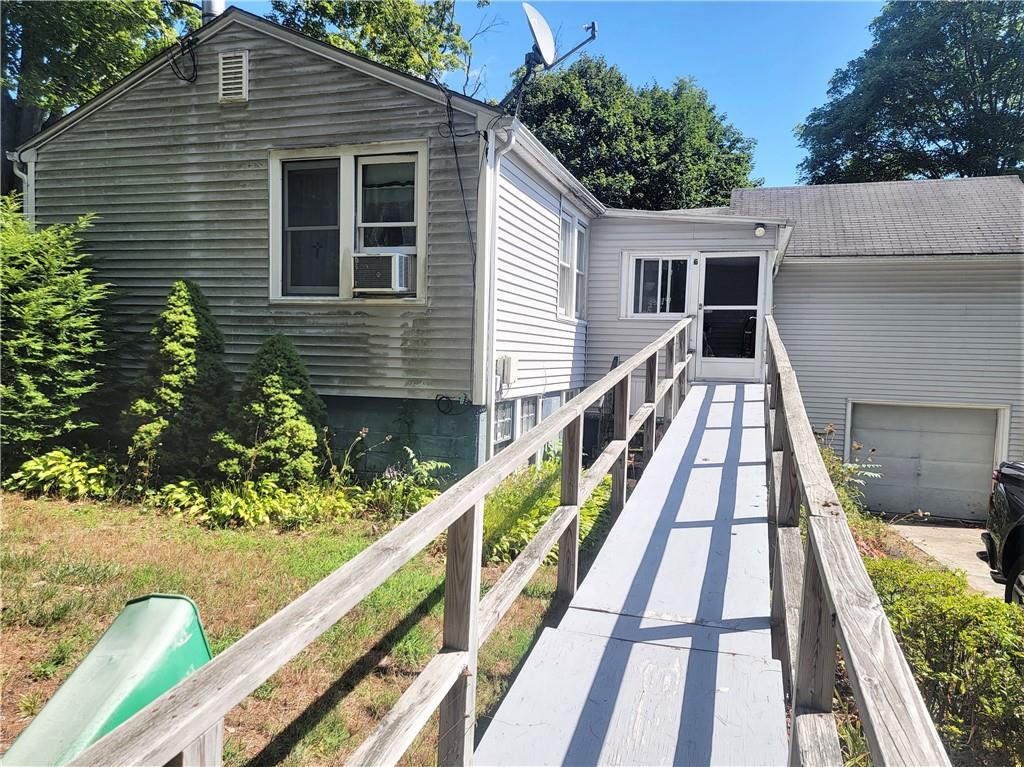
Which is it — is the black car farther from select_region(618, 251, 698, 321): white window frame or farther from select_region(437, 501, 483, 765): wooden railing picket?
select_region(618, 251, 698, 321): white window frame

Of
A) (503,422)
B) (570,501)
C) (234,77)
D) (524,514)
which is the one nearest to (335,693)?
(570,501)

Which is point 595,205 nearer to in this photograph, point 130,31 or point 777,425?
point 777,425

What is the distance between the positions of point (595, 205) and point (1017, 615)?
9.02 m

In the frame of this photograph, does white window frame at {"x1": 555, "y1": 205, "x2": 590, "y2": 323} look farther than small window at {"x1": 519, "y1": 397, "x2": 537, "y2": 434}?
Yes

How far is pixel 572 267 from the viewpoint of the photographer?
10.8m

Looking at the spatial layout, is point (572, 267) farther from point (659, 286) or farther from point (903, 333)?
point (903, 333)

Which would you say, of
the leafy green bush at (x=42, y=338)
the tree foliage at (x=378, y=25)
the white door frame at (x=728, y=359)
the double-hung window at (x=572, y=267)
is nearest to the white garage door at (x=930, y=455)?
the white door frame at (x=728, y=359)

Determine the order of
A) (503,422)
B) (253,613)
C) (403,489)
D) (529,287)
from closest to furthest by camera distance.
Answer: (253,613), (403,489), (503,422), (529,287)

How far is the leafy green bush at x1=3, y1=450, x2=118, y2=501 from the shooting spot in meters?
6.30

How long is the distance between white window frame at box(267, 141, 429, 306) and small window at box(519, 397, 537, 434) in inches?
99.3

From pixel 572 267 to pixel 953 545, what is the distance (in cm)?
793

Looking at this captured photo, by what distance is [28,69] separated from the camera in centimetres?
1312

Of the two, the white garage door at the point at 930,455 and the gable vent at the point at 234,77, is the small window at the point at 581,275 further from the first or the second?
the white garage door at the point at 930,455

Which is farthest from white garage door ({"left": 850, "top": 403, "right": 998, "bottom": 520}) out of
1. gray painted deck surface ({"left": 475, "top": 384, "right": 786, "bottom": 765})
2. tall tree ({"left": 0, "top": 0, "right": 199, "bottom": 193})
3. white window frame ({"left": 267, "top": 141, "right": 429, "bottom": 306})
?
tall tree ({"left": 0, "top": 0, "right": 199, "bottom": 193})
